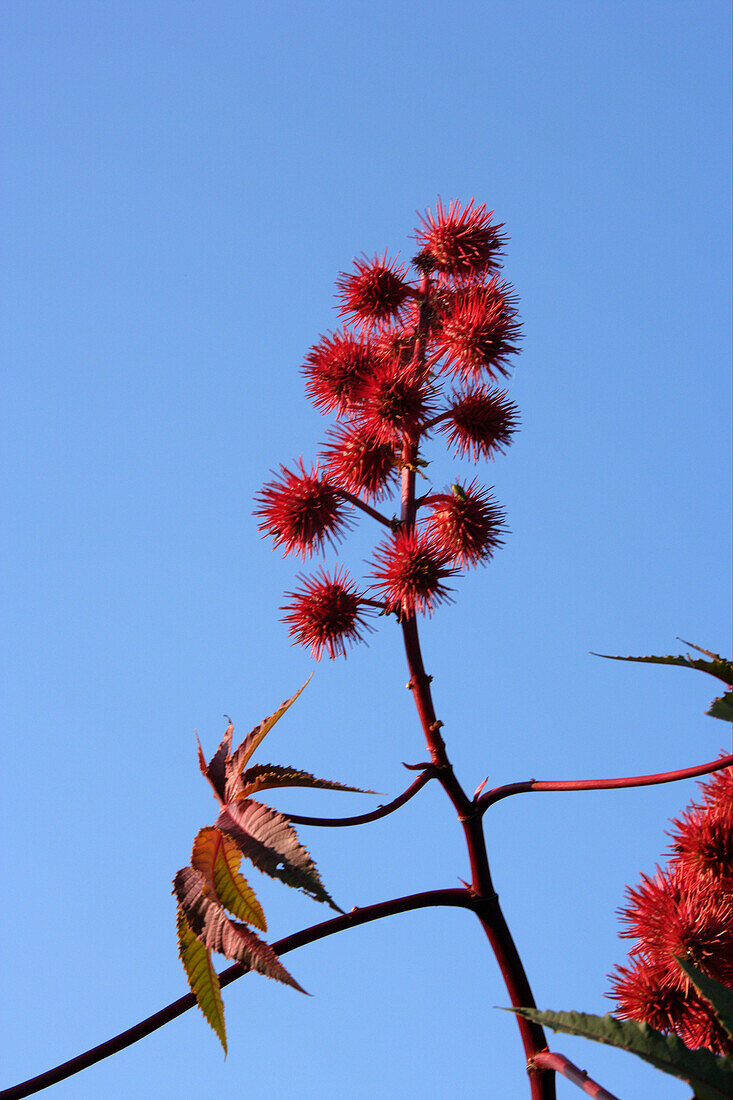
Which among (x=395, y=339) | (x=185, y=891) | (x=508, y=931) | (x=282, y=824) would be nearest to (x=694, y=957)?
(x=508, y=931)

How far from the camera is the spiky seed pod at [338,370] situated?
7.23 ft

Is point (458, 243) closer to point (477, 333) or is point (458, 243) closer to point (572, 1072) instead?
point (477, 333)

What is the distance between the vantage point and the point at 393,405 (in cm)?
207

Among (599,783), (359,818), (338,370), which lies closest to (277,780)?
(359,818)

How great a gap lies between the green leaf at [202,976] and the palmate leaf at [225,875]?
2.9 inches

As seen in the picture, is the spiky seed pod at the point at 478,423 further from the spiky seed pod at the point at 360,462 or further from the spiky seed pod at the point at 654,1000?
the spiky seed pod at the point at 654,1000

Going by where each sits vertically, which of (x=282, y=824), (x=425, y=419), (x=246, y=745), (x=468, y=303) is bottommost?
(x=282, y=824)

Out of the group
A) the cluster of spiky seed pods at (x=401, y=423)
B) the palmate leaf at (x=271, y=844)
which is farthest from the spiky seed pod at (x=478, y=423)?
the palmate leaf at (x=271, y=844)

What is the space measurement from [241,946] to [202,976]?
0.08 m

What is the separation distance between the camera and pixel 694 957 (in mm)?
1833

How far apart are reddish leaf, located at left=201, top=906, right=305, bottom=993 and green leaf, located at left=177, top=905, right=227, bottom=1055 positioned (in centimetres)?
2

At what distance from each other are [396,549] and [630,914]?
84cm

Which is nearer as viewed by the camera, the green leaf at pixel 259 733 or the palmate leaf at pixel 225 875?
the palmate leaf at pixel 225 875

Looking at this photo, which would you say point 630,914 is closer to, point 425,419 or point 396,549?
point 396,549
